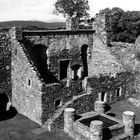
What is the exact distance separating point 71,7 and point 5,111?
45.3 m

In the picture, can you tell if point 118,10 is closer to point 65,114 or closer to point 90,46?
point 90,46

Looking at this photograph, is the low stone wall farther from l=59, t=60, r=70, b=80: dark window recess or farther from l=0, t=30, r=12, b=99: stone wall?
l=0, t=30, r=12, b=99: stone wall

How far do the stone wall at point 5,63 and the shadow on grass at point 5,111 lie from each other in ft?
2.41

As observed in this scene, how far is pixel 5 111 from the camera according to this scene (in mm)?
26844

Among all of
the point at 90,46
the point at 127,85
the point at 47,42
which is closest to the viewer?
the point at 47,42

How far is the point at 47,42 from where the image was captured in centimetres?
2823

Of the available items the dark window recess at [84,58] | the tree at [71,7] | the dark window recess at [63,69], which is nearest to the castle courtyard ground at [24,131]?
the dark window recess at [63,69]

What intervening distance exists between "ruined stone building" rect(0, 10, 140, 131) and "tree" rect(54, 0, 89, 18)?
34559 millimetres

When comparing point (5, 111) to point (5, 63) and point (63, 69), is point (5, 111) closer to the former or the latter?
point (5, 63)

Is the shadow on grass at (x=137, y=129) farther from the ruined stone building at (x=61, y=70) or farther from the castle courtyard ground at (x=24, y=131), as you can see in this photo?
the ruined stone building at (x=61, y=70)

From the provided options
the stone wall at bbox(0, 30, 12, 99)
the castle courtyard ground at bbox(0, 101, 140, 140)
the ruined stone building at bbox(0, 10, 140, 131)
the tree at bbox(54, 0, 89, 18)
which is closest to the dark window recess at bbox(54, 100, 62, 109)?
the ruined stone building at bbox(0, 10, 140, 131)

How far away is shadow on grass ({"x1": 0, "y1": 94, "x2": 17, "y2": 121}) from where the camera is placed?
83.6 feet

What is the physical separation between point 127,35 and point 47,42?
32890mm

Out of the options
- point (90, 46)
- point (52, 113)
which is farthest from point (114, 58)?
point (52, 113)
